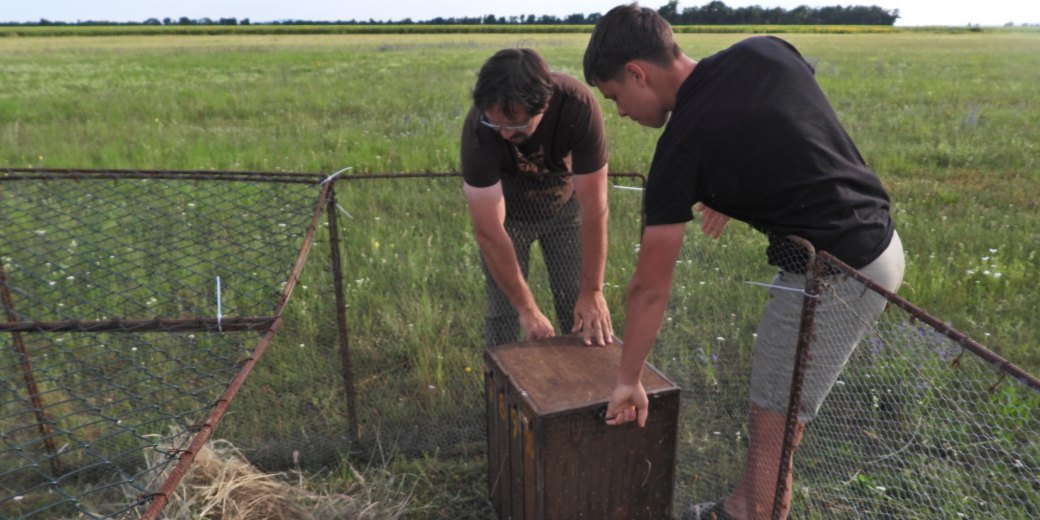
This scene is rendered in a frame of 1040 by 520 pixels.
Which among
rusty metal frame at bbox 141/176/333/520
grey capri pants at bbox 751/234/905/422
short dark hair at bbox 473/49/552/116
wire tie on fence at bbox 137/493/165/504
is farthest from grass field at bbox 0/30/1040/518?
wire tie on fence at bbox 137/493/165/504

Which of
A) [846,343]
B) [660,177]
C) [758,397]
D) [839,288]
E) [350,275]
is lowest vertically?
[350,275]

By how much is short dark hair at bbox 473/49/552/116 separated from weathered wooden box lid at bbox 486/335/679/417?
2.98ft

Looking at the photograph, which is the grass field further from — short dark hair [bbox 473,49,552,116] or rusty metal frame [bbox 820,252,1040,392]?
rusty metal frame [bbox 820,252,1040,392]

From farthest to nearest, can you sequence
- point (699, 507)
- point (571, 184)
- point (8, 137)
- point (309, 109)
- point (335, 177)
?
point (309, 109) → point (8, 137) → point (571, 184) → point (335, 177) → point (699, 507)

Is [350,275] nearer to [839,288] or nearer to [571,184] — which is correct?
[571,184]

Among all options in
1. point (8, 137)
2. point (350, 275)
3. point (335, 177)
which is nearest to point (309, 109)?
point (8, 137)

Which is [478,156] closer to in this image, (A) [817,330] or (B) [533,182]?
(B) [533,182]

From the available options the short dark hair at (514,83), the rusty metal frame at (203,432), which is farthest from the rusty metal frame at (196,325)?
the short dark hair at (514,83)

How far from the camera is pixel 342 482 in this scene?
3.10 metres

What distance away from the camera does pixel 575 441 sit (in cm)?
227

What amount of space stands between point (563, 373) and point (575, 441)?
282 mm

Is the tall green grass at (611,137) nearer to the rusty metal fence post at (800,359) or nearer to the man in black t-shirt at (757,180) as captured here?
the man in black t-shirt at (757,180)

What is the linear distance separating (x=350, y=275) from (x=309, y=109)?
8.63 m

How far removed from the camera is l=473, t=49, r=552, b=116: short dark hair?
2352 millimetres
